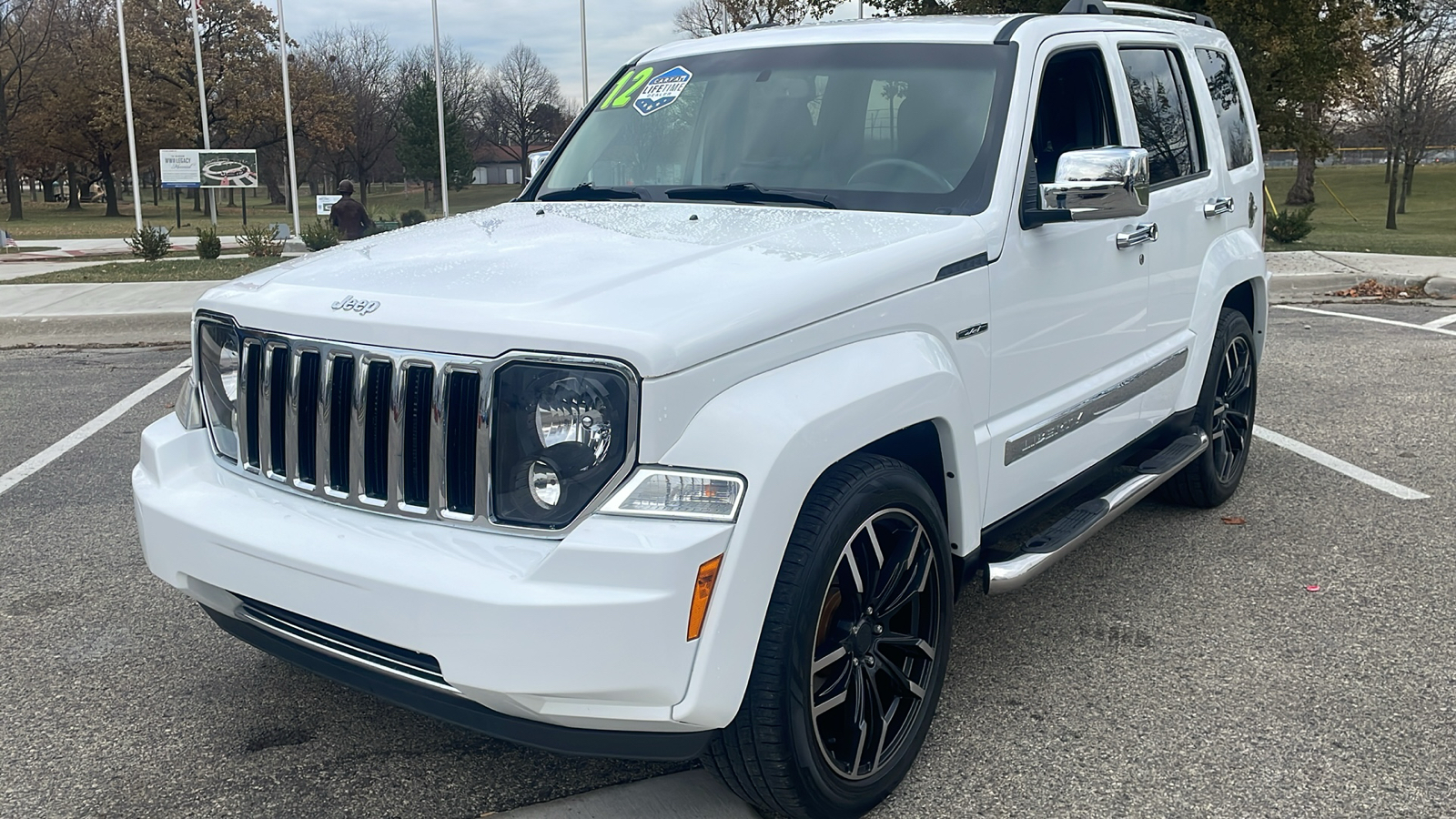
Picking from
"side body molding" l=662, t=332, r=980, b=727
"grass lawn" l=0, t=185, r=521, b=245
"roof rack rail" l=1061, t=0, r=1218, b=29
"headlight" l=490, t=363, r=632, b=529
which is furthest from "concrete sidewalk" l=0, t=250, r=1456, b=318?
"grass lawn" l=0, t=185, r=521, b=245

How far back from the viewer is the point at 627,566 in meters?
2.31

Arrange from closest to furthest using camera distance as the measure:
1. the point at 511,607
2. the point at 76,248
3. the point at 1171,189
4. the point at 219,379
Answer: the point at 511,607 → the point at 219,379 → the point at 1171,189 → the point at 76,248

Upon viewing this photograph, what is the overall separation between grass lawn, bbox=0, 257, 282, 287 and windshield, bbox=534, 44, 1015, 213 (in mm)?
11402

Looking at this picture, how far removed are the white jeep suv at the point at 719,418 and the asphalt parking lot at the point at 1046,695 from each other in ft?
1.36

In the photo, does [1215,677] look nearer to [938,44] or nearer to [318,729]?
[938,44]

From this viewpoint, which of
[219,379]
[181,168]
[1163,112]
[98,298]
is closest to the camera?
[219,379]

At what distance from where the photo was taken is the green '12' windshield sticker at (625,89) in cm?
452

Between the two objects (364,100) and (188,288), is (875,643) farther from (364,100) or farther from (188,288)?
(364,100)

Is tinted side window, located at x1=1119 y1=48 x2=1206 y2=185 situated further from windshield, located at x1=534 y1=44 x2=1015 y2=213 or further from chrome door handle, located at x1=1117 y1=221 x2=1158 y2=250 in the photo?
windshield, located at x1=534 y1=44 x2=1015 y2=213

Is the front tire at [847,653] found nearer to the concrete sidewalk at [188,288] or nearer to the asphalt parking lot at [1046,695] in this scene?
the asphalt parking lot at [1046,695]

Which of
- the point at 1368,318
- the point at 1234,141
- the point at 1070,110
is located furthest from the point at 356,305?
the point at 1368,318

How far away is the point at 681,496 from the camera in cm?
237

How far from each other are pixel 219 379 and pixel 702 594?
1.56 metres

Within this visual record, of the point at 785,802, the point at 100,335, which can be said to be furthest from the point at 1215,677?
the point at 100,335
